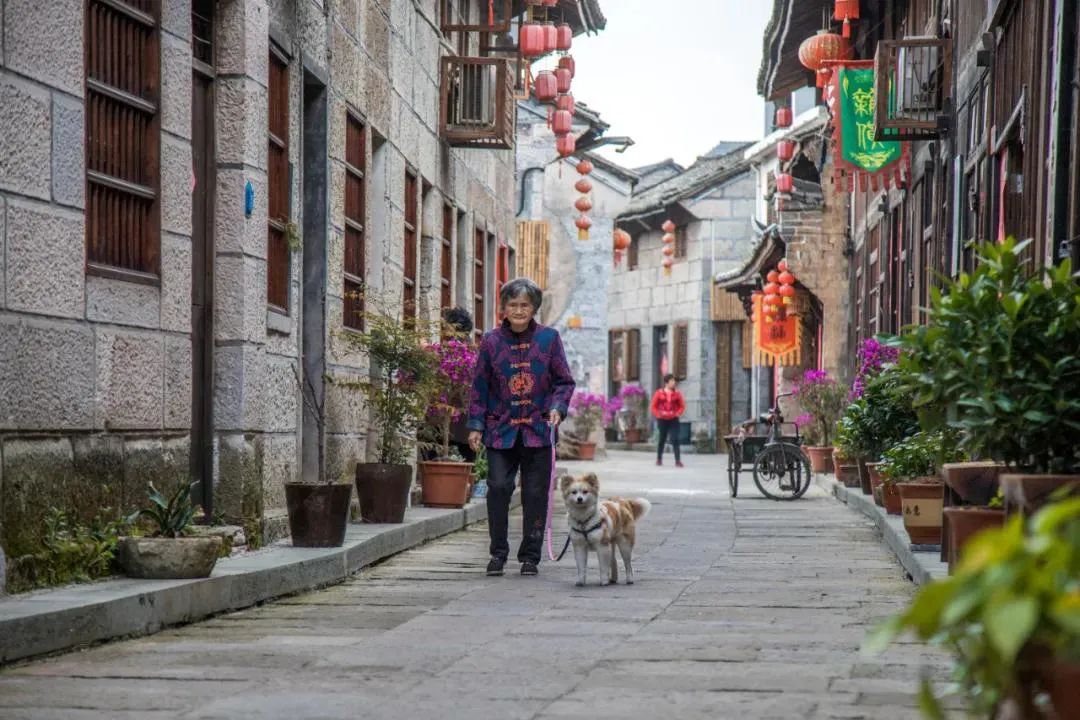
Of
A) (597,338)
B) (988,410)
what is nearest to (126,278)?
(988,410)

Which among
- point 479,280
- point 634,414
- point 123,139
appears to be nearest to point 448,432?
point 479,280

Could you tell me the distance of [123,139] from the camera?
8367mm

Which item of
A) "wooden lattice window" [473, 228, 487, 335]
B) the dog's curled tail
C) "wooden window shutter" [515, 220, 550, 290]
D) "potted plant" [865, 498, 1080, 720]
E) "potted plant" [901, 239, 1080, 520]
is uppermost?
"wooden window shutter" [515, 220, 550, 290]

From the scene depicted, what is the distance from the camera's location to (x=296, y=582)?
9016mm

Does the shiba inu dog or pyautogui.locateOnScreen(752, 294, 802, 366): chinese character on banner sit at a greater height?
pyautogui.locateOnScreen(752, 294, 802, 366): chinese character on banner

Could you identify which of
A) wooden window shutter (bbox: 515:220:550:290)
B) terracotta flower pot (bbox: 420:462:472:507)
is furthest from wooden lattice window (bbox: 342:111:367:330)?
wooden window shutter (bbox: 515:220:550:290)

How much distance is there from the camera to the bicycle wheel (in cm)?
1973

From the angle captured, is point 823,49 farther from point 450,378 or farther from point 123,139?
point 123,139

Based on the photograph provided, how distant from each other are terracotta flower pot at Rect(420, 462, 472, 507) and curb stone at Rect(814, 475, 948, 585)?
11.3ft

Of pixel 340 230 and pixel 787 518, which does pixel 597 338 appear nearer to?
pixel 787 518

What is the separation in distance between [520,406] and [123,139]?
9.86 feet

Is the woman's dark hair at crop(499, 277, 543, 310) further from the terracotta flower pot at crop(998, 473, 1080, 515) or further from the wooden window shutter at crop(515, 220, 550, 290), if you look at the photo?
the wooden window shutter at crop(515, 220, 550, 290)

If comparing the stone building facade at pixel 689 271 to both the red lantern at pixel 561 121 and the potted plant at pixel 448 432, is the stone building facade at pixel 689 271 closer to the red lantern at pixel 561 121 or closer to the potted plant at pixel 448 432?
the red lantern at pixel 561 121

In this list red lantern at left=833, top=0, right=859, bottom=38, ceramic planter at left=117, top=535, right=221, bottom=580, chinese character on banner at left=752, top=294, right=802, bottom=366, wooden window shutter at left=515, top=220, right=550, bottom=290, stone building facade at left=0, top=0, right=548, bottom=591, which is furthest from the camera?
wooden window shutter at left=515, top=220, right=550, bottom=290
